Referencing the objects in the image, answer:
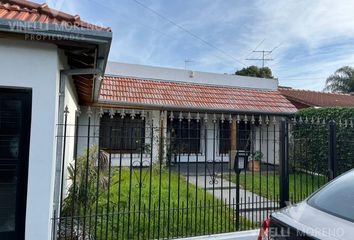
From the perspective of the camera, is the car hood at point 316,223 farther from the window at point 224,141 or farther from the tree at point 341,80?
the tree at point 341,80

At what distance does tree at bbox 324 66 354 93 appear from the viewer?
32125 millimetres

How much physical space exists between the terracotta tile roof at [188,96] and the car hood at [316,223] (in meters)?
10.3

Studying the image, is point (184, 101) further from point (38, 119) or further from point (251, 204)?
point (38, 119)

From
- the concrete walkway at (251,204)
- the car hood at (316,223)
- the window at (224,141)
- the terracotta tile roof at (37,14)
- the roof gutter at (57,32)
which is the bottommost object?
the concrete walkway at (251,204)

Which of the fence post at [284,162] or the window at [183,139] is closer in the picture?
the window at [183,139]

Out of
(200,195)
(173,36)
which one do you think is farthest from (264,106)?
(200,195)

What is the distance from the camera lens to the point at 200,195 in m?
8.27

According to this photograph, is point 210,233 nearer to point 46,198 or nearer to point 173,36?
point 46,198

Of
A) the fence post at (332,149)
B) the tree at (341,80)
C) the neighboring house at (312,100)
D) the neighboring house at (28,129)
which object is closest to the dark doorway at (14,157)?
the neighboring house at (28,129)

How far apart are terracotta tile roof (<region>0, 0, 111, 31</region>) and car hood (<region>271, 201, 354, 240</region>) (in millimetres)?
3269

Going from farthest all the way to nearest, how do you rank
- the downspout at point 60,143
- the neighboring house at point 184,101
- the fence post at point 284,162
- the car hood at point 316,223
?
the neighboring house at point 184,101, the fence post at point 284,162, the downspout at point 60,143, the car hood at point 316,223

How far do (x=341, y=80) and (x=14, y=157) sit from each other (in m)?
36.9

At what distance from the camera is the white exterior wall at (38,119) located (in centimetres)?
378

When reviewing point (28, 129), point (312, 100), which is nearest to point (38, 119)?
point (28, 129)
